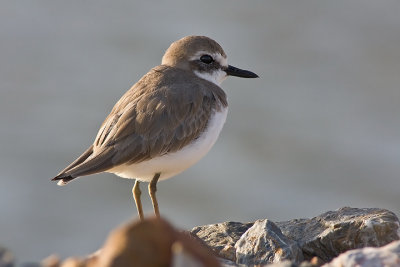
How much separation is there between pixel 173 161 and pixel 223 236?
2.72 feet

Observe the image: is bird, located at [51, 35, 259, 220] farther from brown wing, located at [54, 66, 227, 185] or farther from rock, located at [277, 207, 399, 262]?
rock, located at [277, 207, 399, 262]

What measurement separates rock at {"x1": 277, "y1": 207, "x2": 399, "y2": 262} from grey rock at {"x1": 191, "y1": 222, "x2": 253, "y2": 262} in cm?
54

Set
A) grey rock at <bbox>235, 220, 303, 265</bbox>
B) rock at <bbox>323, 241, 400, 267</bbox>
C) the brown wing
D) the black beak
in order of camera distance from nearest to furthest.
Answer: rock at <bbox>323, 241, 400, 267</bbox>, grey rock at <bbox>235, 220, 303, 265</bbox>, the brown wing, the black beak

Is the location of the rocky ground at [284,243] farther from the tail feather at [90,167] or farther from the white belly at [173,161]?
the tail feather at [90,167]

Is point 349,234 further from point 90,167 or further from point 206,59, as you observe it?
point 206,59

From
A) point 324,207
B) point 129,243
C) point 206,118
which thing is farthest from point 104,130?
point 324,207

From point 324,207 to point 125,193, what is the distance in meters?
3.15

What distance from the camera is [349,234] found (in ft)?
22.8

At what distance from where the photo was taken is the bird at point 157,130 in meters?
7.53

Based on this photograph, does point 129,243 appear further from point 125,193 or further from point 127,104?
point 125,193

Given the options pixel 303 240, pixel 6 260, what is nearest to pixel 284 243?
pixel 303 240

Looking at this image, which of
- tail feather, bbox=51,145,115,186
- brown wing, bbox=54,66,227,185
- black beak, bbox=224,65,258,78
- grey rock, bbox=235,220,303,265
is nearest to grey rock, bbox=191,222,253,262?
grey rock, bbox=235,220,303,265

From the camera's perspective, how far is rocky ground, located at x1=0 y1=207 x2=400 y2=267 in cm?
494

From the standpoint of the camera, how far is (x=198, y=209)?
538 inches
